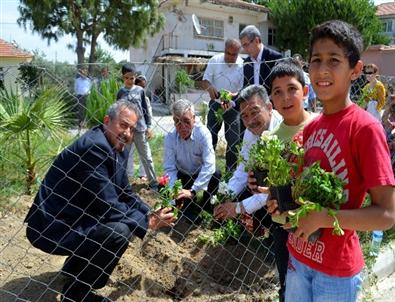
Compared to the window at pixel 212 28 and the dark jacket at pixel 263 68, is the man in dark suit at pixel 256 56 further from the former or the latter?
the window at pixel 212 28

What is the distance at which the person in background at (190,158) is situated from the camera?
12.7 feet

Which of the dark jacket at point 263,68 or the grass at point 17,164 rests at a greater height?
the dark jacket at point 263,68

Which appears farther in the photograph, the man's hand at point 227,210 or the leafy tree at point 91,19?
the leafy tree at point 91,19

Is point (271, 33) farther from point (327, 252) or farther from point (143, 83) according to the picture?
point (327, 252)

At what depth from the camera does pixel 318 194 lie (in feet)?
4.81

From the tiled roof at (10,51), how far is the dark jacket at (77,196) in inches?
990

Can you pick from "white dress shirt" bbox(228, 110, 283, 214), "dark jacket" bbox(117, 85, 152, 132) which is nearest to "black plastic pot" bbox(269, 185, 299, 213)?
"white dress shirt" bbox(228, 110, 283, 214)

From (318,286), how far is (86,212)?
1529 millimetres

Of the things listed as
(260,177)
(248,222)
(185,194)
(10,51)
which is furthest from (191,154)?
(10,51)

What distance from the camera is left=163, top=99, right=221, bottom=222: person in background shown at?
3.88 meters

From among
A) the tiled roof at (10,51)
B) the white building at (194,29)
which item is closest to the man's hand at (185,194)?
the white building at (194,29)

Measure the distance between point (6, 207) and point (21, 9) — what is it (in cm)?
2034

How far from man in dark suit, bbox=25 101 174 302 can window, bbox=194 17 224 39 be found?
2530 centimetres

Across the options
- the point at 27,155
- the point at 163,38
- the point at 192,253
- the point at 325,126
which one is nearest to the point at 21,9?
the point at 163,38
